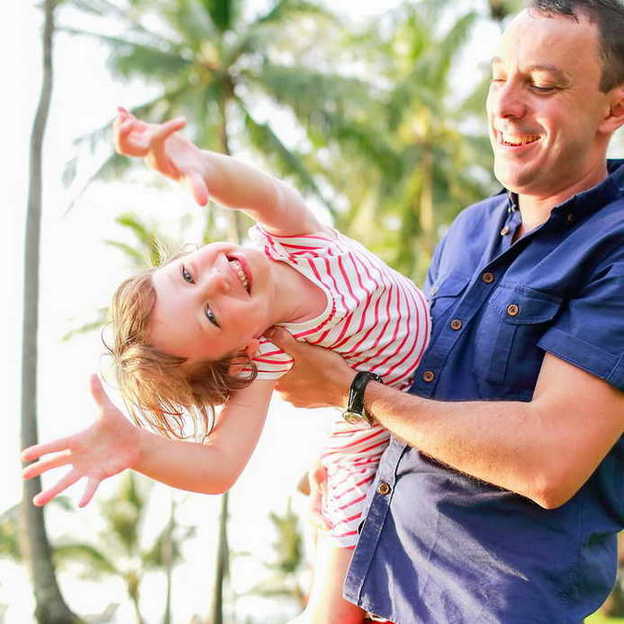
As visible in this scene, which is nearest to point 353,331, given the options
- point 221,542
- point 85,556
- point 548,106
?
point 548,106

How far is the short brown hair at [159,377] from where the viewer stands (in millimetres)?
2826

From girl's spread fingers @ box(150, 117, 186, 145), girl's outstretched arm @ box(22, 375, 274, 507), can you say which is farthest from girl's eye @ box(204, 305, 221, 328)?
girl's spread fingers @ box(150, 117, 186, 145)

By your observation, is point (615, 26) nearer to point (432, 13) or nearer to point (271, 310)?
point (271, 310)

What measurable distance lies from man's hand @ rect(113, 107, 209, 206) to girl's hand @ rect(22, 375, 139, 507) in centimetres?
57

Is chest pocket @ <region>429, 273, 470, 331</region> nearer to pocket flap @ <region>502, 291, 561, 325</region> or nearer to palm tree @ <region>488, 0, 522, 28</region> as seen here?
pocket flap @ <region>502, 291, 561, 325</region>

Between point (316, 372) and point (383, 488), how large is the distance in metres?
0.39

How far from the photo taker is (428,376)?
289 cm

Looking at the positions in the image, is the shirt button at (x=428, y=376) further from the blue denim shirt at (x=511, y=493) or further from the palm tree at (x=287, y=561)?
the palm tree at (x=287, y=561)

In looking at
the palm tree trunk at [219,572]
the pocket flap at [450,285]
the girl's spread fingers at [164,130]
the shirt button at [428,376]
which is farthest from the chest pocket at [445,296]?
the palm tree trunk at [219,572]

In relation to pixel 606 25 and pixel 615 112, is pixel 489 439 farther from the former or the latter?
pixel 606 25

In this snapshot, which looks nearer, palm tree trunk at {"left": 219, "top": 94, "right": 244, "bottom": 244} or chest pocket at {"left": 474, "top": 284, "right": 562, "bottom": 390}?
chest pocket at {"left": 474, "top": 284, "right": 562, "bottom": 390}

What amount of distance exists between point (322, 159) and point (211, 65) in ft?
18.8

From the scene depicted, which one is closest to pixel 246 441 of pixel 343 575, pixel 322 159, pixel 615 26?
pixel 343 575

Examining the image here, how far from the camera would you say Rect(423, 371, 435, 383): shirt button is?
2.88m
